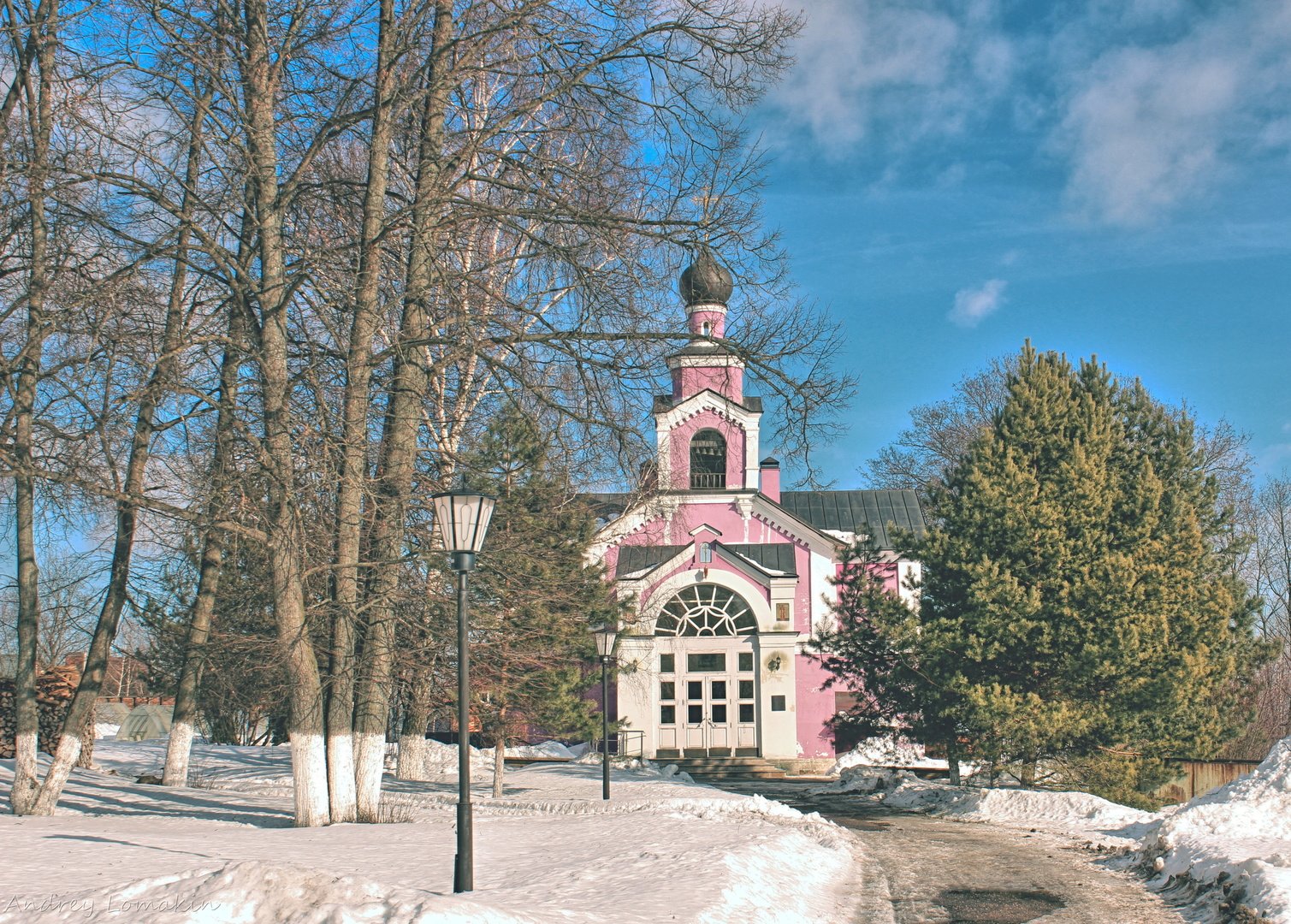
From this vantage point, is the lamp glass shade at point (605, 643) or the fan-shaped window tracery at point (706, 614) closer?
the lamp glass shade at point (605, 643)

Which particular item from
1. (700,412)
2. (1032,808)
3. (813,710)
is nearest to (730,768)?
(813,710)

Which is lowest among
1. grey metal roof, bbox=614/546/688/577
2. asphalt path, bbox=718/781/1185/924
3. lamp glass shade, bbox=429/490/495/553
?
asphalt path, bbox=718/781/1185/924

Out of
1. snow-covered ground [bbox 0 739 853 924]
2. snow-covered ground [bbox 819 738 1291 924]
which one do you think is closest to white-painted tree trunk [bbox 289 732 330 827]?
snow-covered ground [bbox 0 739 853 924]

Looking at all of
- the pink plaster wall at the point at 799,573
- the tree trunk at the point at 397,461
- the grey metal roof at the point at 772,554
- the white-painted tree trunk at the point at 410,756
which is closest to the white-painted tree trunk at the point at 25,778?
the tree trunk at the point at 397,461

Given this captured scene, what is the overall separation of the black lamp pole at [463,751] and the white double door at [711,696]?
20640 millimetres

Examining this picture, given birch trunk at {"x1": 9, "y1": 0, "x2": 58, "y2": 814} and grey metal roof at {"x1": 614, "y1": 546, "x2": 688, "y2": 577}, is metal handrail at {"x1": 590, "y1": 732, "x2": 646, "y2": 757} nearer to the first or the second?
grey metal roof at {"x1": 614, "y1": 546, "x2": 688, "y2": 577}

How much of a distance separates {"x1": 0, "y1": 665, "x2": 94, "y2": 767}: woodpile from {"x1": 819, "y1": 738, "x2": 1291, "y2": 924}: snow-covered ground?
637 inches

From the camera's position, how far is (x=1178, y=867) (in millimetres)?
11086

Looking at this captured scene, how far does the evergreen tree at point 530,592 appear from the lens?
13578 millimetres

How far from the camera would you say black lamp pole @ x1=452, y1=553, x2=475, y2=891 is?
7840 mm

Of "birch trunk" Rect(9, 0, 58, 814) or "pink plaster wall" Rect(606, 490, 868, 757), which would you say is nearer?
"birch trunk" Rect(9, 0, 58, 814)

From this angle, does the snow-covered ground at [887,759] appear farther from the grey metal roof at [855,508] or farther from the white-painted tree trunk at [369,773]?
the white-painted tree trunk at [369,773]

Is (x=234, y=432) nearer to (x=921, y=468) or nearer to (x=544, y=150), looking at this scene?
(x=544, y=150)

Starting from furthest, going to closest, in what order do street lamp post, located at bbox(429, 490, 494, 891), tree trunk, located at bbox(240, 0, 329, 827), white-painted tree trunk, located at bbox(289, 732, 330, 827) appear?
1. white-painted tree trunk, located at bbox(289, 732, 330, 827)
2. tree trunk, located at bbox(240, 0, 329, 827)
3. street lamp post, located at bbox(429, 490, 494, 891)
